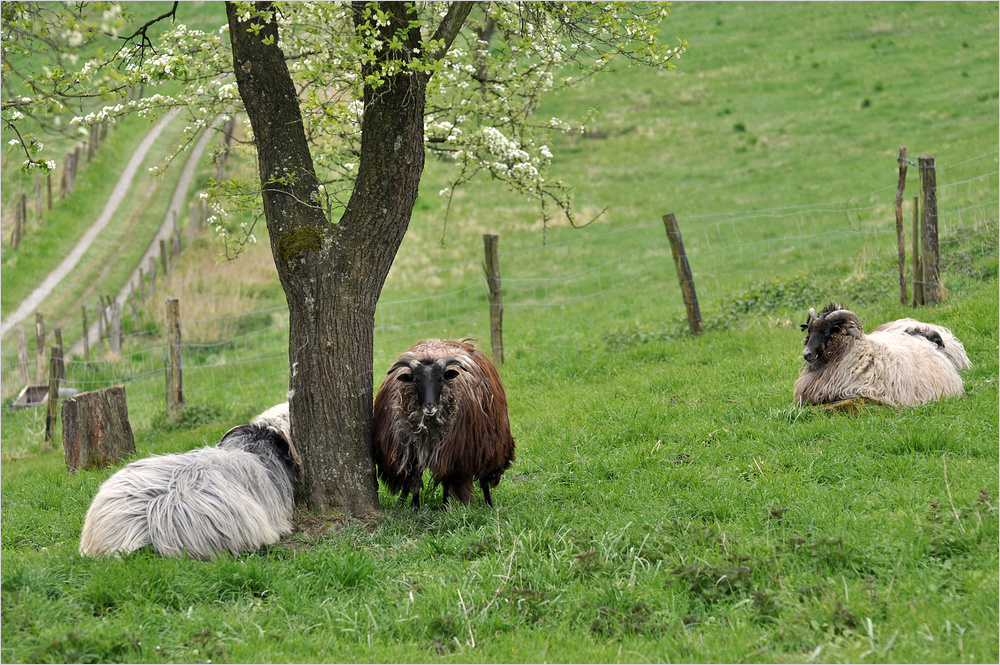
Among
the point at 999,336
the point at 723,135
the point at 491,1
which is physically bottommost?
the point at 999,336

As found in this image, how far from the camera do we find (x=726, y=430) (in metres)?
8.05

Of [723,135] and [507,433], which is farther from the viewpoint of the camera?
[723,135]

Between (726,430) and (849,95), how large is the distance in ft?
83.5

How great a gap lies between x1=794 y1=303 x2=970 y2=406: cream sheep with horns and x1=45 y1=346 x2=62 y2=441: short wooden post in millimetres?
10594

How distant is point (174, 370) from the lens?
39.8ft

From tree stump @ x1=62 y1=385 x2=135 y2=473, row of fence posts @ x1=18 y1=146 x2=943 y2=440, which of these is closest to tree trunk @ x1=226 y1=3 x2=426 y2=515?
tree stump @ x1=62 y1=385 x2=135 y2=473

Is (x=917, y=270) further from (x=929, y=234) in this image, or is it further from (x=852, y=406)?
(x=852, y=406)

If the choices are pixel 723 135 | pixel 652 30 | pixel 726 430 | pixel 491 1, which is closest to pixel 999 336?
pixel 726 430

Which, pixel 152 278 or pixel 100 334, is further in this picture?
pixel 152 278

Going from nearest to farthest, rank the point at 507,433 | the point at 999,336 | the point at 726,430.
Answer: the point at 507,433
the point at 726,430
the point at 999,336

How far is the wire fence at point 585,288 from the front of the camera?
14.1 metres

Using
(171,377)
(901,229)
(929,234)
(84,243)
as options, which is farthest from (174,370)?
(84,243)

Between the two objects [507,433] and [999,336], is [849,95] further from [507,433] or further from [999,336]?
[507,433]

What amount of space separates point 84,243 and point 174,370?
1426cm
